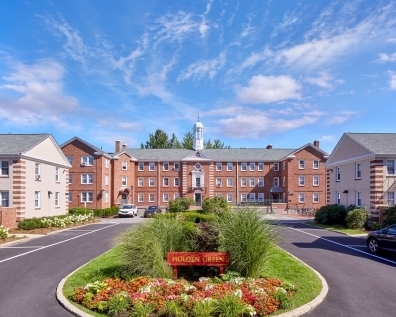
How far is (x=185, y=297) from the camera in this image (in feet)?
25.3

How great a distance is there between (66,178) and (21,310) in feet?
99.6

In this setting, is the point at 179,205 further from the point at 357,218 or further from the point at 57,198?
the point at 357,218

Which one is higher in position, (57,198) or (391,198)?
(391,198)

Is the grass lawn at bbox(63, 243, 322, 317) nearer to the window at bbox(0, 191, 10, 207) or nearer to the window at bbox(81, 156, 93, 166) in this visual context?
the window at bbox(0, 191, 10, 207)

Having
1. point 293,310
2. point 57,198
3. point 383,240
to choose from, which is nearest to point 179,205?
point 57,198

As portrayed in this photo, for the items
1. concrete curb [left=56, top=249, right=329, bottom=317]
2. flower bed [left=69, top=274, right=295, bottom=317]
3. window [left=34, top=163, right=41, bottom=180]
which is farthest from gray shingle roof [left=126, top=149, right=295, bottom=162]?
flower bed [left=69, top=274, right=295, bottom=317]

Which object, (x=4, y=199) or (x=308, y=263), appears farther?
(x=4, y=199)

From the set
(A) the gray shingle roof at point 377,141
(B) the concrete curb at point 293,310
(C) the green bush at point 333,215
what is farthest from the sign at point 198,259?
(C) the green bush at point 333,215

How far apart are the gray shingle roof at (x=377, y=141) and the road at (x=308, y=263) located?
10.3m

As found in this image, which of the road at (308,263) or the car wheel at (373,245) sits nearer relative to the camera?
the road at (308,263)

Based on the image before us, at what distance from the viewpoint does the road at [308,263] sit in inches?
320

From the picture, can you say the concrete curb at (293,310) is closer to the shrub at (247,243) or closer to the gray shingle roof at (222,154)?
the shrub at (247,243)

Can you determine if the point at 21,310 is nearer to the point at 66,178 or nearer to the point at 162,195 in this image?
the point at 66,178

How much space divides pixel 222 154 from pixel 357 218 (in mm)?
34433
